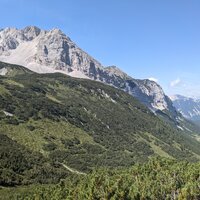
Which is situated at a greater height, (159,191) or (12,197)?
(159,191)

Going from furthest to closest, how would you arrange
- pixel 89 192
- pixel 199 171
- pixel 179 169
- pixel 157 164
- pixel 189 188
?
pixel 157 164 < pixel 179 169 < pixel 199 171 < pixel 89 192 < pixel 189 188

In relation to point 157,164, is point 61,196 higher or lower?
lower

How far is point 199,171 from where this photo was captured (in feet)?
519

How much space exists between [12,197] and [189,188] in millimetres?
98832

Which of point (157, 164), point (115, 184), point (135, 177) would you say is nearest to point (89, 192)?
point (115, 184)

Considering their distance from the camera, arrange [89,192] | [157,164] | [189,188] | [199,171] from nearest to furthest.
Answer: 1. [189,188]
2. [89,192]
3. [199,171]
4. [157,164]

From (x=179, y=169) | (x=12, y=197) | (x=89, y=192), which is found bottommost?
(x=12, y=197)

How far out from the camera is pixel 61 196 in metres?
163

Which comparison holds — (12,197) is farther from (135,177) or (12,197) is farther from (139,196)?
(139,196)

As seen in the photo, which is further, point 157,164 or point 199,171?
point 157,164

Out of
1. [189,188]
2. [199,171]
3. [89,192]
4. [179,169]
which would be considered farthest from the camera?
[179,169]

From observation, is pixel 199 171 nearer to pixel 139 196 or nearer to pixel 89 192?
pixel 139 196

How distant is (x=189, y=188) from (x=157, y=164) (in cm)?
6281

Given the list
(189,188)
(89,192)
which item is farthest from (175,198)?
(89,192)
